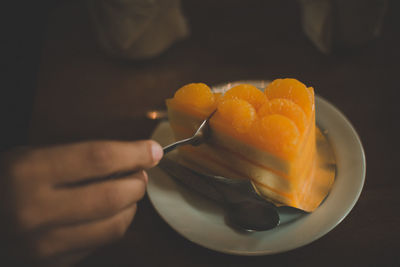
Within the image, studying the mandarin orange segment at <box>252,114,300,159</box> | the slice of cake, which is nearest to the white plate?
the slice of cake

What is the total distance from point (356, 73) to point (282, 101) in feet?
1.61

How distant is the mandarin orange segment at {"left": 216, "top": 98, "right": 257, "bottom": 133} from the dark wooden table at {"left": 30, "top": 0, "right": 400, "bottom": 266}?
0.96 ft

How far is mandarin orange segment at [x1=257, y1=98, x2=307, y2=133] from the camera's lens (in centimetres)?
74

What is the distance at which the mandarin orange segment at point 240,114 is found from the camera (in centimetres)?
75

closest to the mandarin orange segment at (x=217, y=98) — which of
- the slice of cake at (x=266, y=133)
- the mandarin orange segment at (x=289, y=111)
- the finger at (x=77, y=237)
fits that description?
the slice of cake at (x=266, y=133)

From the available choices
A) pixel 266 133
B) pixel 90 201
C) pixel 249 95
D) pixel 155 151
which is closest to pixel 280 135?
pixel 266 133

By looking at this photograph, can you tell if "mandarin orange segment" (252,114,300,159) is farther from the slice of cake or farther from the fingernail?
the fingernail

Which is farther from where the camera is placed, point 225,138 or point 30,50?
point 30,50

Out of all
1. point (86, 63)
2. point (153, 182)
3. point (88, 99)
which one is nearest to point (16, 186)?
point (153, 182)

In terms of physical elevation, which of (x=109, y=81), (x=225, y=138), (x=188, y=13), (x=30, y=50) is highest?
(x=188, y=13)

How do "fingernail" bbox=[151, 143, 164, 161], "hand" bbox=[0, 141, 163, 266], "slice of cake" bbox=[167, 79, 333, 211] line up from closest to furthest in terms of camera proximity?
1. "hand" bbox=[0, 141, 163, 266]
2. "fingernail" bbox=[151, 143, 164, 161]
3. "slice of cake" bbox=[167, 79, 333, 211]

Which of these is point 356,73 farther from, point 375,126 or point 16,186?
point 16,186

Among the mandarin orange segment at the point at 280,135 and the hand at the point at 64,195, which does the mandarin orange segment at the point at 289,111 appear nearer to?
the mandarin orange segment at the point at 280,135

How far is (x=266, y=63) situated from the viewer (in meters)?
1.17
